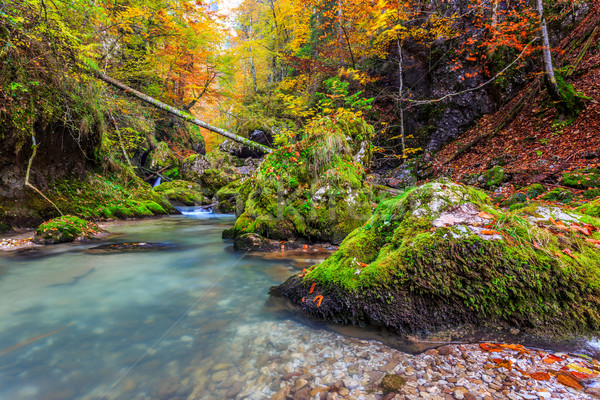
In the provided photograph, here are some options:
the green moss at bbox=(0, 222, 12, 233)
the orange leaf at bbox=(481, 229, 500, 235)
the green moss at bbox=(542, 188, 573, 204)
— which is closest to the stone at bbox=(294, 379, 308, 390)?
the orange leaf at bbox=(481, 229, 500, 235)

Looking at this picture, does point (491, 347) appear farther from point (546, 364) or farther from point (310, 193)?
point (310, 193)

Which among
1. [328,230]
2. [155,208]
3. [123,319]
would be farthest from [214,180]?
[123,319]

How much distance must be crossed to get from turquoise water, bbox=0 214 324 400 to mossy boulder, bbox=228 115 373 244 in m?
1.38

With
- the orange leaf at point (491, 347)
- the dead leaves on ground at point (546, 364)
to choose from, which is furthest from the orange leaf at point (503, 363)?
the orange leaf at point (491, 347)

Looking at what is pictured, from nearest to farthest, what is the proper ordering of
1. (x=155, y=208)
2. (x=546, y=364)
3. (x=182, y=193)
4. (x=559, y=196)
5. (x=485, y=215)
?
(x=546, y=364) < (x=485, y=215) < (x=559, y=196) < (x=155, y=208) < (x=182, y=193)

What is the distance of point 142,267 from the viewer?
189 inches

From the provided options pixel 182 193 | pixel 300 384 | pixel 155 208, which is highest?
pixel 182 193

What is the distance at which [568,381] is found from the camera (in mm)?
1488

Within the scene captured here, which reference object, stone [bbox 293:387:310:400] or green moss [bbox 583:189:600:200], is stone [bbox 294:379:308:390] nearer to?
stone [bbox 293:387:310:400]

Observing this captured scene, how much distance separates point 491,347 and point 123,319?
12.1 feet

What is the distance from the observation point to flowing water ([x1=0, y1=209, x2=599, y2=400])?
1896 mm

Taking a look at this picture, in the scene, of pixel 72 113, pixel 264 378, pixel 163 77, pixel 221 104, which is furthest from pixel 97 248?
pixel 221 104

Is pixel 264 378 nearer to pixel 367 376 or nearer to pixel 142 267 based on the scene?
pixel 367 376

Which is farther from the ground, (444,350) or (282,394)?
(444,350)
